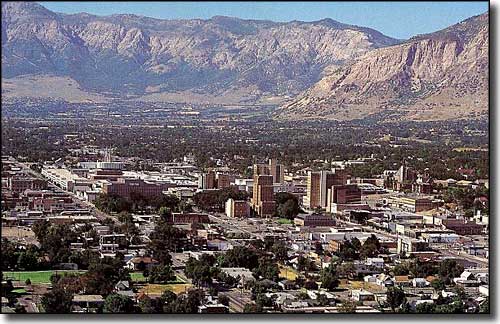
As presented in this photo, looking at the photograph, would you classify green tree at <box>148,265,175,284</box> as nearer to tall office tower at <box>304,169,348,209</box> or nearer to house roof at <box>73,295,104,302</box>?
house roof at <box>73,295,104,302</box>

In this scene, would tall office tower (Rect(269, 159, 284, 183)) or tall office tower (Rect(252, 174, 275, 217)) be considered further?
tall office tower (Rect(269, 159, 284, 183))

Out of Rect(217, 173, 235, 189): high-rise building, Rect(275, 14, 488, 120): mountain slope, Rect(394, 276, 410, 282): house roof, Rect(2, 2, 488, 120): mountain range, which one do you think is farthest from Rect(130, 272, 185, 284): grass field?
Rect(217, 173, 235, 189): high-rise building

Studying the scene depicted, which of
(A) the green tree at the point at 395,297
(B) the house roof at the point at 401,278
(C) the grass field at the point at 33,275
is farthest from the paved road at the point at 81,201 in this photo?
(A) the green tree at the point at 395,297

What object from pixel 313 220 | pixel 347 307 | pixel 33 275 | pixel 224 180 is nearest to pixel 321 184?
pixel 313 220

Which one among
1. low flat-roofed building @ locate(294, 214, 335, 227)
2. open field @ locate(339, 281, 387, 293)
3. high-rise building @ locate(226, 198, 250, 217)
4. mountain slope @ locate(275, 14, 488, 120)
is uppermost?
mountain slope @ locate(275, 14, 488, 120)

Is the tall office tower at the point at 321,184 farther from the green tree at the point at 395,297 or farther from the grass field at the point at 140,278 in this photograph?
the green tree at the point at 395,297

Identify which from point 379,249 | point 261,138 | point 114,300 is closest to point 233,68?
point 261,138

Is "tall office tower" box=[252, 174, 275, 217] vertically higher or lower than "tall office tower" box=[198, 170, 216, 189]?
lower
